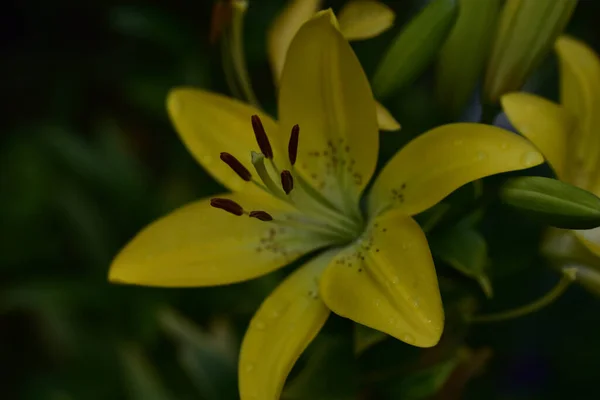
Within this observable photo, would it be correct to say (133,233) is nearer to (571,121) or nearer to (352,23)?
(352,23)

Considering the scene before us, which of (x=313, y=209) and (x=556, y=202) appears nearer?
(x=556, y=202)

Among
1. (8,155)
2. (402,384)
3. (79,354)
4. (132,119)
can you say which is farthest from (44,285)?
(402,384)

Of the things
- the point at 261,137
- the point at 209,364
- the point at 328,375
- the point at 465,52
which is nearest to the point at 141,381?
the point at 209,364

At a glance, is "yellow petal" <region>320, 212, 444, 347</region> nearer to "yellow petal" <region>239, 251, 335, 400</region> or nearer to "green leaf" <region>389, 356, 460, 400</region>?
"yellow petal" <region>239, 251, 335, 400</region>

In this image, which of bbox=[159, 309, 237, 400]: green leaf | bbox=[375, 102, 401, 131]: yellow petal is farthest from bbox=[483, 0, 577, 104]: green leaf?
bbox=[159, 309, 237, 400]: green leaf

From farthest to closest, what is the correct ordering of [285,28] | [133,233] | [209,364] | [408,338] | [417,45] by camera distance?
[133,233]
[209,364]
[285,28]
[417,45]
[408,338]
